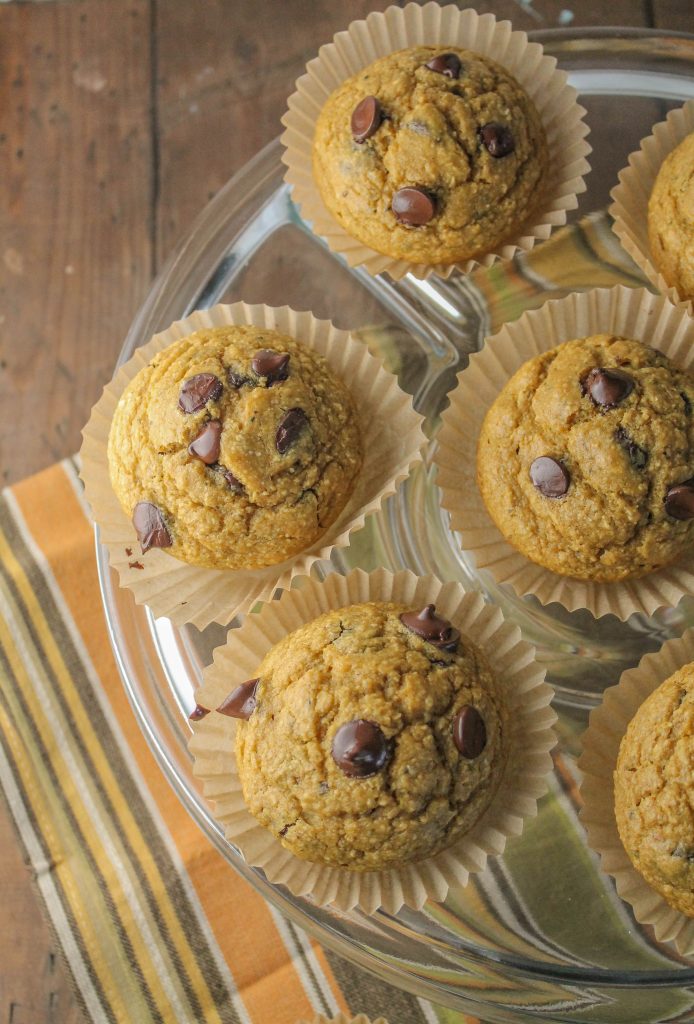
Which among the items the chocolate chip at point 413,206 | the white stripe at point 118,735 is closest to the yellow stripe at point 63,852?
the white stripe at point 118,735

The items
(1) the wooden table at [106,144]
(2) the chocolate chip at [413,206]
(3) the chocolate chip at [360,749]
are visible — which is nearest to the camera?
(3) the chocolate chip at [360,749]

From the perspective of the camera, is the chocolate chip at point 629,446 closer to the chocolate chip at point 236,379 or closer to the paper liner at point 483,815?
the paper liner at point 483,815

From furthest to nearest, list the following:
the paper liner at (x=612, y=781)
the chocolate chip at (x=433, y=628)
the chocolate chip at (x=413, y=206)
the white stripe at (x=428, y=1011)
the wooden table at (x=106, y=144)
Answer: the wooden table at (x=106, y=144) < the white stripe at (x=428, y=1011) < the chocolate chip at (x=413, y=206) < the paper liner at (x=612, y=781) < the chocolate chip at (x=433, y=628)

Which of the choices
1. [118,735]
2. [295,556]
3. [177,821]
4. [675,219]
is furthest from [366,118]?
[177,821]

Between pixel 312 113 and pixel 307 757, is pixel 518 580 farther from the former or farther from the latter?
pixel 312 113

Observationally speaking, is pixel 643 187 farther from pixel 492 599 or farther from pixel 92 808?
pixel 92 808

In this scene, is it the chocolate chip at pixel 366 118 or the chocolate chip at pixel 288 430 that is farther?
the chocolate chip at pixel 366 118

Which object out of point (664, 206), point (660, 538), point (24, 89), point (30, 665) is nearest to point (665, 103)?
point (664, 206)
